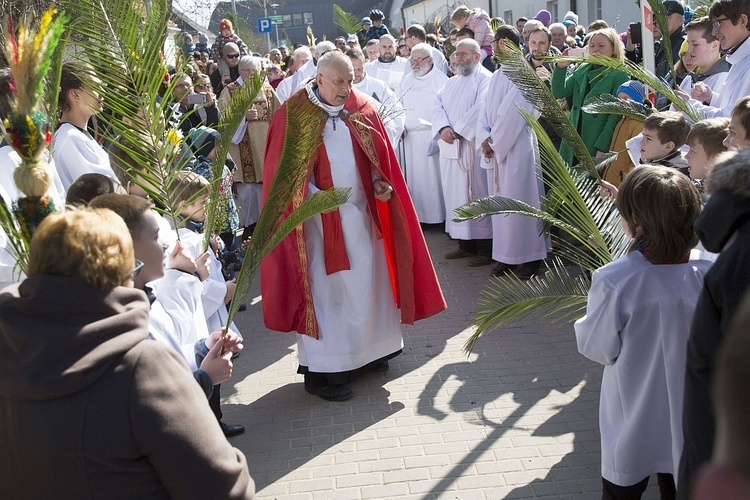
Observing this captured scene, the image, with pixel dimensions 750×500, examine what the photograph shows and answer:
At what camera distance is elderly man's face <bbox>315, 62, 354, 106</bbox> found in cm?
457

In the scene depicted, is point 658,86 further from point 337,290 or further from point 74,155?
point 74,155

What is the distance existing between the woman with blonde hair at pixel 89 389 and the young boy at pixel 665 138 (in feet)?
10.7

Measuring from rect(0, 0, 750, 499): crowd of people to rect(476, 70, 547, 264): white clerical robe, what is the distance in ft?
0.21

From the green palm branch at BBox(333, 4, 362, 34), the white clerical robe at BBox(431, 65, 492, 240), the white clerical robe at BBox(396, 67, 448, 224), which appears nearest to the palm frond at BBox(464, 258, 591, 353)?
the white clerical robe at BBox(431, 65, 492, 240)

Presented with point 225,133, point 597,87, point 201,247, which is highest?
point 225,133

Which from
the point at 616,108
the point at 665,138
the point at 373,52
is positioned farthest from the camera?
the point at 373,52

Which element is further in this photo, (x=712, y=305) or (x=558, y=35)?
(x=558, y=35)

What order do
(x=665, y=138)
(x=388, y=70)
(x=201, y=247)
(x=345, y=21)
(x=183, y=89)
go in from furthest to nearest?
(x=345, y=21)
(x=388, y=70)
(x=183, y=89)
(x=665, y=138)
(x=201, y=247)

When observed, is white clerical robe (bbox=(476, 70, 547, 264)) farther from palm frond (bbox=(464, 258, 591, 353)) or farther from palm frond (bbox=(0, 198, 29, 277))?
palm frond (bbox=(0, 198, 29, 277))

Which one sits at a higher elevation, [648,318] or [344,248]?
[648,318]

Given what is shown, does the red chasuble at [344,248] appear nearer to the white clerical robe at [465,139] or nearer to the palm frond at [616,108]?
the palm frond at [616,108]

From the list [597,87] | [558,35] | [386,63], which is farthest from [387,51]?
[597,87]

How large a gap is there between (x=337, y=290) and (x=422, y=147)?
4874 millimetres

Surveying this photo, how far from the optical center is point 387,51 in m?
11.0
